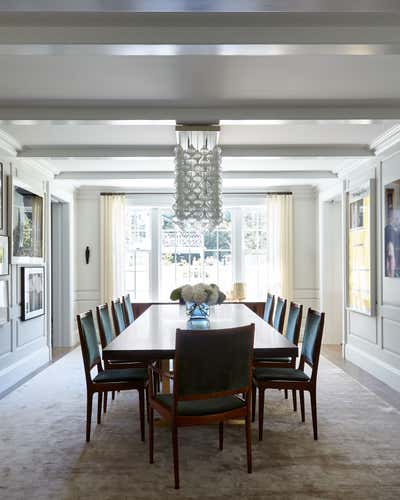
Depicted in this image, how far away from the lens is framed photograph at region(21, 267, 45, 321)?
5.46 metres

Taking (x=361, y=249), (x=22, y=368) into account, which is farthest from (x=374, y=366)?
(x=22, y=368)

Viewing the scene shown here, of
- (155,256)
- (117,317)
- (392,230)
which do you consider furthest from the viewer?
(155,256)

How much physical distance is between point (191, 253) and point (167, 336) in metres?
4.65

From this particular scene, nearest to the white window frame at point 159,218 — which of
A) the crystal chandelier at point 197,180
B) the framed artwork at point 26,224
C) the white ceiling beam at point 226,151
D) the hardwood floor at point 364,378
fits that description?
the hardwood floor at point 364,378

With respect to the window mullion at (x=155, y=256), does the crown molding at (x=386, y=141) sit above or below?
above

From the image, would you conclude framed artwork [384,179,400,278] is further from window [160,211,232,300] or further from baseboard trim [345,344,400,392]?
window [160,211,232,300]

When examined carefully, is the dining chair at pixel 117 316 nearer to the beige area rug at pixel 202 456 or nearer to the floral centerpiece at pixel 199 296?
the beige area rug at pixel 202 456

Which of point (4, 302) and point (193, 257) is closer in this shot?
point (4, 302)

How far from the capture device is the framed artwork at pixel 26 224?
5.25 meters

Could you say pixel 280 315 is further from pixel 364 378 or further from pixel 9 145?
pixel 9 145

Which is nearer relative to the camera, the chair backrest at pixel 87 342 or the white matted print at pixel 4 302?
the chair backrest at pixel 87 342

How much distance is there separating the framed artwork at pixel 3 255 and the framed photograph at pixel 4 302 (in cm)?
11

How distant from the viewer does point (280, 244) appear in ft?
25.8

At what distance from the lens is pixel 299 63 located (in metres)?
3.14
